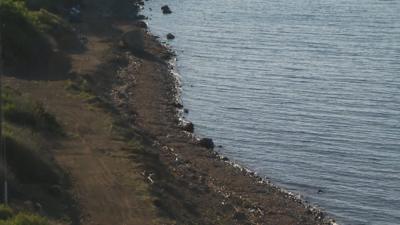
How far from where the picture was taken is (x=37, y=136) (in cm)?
2714

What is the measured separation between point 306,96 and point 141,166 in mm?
26057

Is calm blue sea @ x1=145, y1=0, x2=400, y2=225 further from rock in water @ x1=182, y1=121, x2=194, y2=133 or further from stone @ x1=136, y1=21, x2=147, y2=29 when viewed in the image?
stone @ x1=136, y1=21, x2=147, y2=29

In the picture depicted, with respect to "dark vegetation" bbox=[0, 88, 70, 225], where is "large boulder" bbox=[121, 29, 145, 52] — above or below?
above

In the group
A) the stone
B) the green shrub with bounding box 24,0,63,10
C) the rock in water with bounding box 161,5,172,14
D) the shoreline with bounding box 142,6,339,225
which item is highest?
the rock in water with bounding box 161,5,172,14

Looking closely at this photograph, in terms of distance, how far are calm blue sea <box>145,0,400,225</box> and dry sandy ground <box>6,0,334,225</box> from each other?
7.02ft

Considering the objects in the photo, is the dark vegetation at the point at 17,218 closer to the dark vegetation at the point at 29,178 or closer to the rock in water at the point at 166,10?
the dark vegetation at the point at 29,178

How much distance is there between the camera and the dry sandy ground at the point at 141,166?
23.8 metres

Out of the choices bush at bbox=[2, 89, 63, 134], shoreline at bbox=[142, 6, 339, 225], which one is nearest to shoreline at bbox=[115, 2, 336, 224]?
shoreline at bbox=[142, 6, 339, 225]

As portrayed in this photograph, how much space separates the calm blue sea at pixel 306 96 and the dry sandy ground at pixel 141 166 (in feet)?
7.02

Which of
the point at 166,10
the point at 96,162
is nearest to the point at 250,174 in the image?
the point at 96,162

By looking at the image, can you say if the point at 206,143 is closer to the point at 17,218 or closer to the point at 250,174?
the point at 250,174

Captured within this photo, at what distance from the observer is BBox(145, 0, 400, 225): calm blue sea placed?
3550 centimetres

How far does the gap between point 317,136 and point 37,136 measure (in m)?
19.3

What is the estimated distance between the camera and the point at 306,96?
51844 mm
